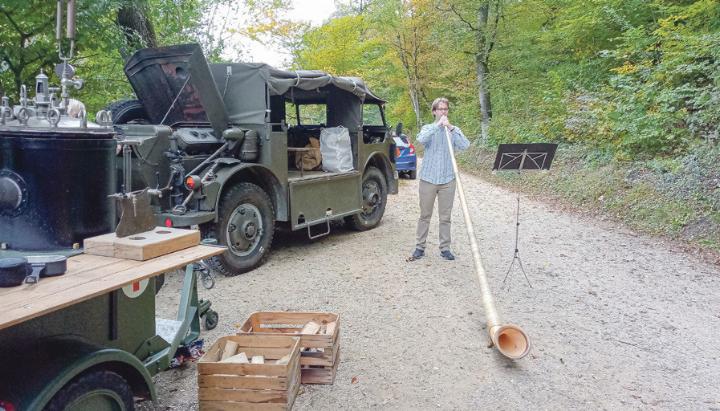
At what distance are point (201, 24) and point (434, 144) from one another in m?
8.83

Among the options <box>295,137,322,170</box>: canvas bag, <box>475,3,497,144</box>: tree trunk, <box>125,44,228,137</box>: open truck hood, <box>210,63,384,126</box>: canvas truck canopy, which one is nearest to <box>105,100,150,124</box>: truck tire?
<box>125,44,228,137</box>: open truck hood

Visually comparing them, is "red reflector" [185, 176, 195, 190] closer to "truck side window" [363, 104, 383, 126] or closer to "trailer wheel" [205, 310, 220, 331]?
"trailer wheel" [205, 310, 220, 331]

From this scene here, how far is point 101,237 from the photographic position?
8.75ft

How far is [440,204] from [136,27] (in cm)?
633

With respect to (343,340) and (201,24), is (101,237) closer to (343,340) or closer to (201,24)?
(343,340)

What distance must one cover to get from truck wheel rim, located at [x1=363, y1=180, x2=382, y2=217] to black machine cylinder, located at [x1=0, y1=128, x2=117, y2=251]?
6.33m

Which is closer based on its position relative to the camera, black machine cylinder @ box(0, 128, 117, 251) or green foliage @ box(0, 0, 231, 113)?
black machine cylinder @ box(0, 128, 117, 251)

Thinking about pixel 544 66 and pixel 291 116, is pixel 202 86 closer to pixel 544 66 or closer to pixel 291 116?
pixel 291 116

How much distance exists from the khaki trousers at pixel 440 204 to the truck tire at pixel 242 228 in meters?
1.93

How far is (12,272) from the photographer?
201cm

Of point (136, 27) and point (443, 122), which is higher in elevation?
point (136, 27)

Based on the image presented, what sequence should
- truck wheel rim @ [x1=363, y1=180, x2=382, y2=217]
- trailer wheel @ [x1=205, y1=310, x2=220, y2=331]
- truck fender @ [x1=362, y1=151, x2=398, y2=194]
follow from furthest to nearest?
truck fender @ [x1=362, y1=151, x2=398, y2=194], truck wheel rim @ [x1=363, y1=180, x2=382, y2=217], trailer wheel @ [x1=205, y1=310, x2=220, y2=331]

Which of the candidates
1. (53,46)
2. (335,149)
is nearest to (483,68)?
(335,149)

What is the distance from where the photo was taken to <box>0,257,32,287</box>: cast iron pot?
1994 mm
